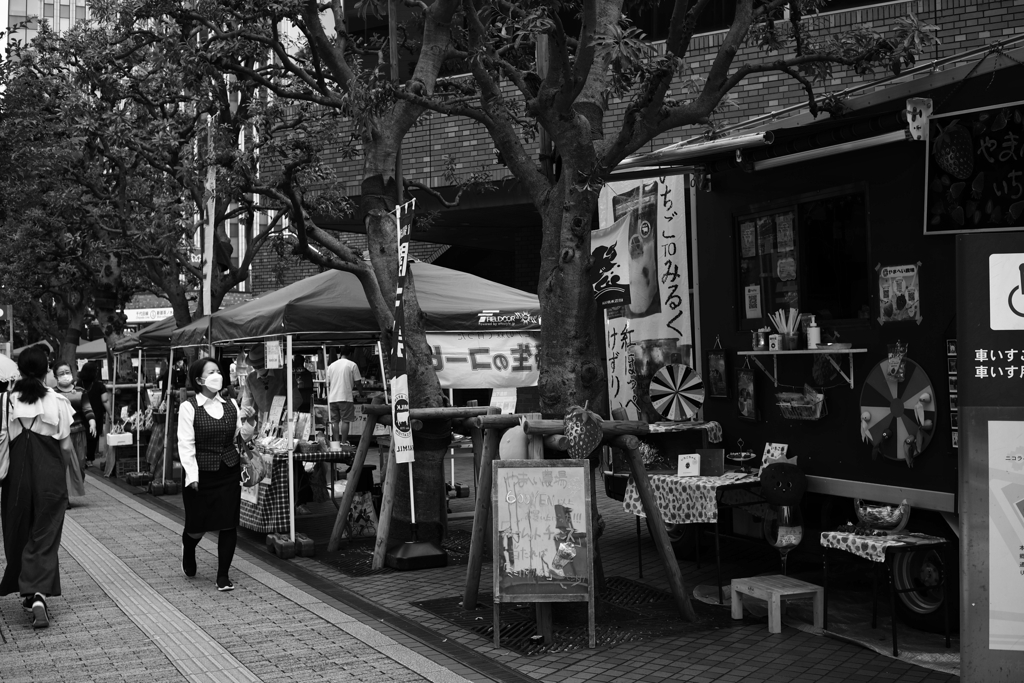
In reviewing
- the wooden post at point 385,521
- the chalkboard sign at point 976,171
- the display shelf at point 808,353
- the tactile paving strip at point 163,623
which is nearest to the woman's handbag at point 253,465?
the wooden post at point 385,521

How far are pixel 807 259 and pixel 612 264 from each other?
6.29 ft

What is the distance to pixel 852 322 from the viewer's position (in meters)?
7.89

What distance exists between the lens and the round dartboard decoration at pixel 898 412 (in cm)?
713

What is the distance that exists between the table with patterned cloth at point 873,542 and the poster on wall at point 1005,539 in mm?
1693

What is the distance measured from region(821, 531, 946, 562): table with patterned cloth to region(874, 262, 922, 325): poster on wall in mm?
1464

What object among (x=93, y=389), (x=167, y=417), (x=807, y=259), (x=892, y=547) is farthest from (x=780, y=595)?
(x=93, y=389)

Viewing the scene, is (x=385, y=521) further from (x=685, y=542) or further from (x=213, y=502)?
(x=685, y=542)

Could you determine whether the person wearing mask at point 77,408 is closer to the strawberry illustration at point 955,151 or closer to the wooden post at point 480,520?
the wooden post at point 480,520

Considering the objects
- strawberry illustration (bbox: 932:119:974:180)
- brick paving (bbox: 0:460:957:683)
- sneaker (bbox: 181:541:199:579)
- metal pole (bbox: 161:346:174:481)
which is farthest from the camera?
metal pole (bbox: 161:346:174:481)

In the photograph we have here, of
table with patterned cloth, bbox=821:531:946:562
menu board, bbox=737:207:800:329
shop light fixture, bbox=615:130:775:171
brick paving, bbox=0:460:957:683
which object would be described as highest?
shop light fixture, bbox=615:130:775:171

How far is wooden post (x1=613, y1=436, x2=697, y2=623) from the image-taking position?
748 cm

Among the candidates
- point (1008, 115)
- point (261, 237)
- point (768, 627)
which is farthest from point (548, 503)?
point (261, 237)

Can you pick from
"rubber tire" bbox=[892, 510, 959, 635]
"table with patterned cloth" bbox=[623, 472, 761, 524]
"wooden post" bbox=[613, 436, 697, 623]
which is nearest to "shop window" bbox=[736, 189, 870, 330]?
"table with patterned cloth" bbox=[623, 472, 761, 524]

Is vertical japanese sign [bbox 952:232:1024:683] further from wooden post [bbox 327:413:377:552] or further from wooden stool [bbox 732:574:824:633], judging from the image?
wooden post [bbox 327:413:377:552]
